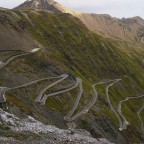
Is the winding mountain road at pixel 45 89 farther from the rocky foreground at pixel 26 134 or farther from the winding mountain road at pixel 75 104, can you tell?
the rocky foreground at pixel 26 134

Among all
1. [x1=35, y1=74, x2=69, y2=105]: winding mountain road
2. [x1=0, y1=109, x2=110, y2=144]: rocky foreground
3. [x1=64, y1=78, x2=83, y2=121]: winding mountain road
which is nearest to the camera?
[x1=0, y1=109, x2=110, y2=144]: rocky foreground

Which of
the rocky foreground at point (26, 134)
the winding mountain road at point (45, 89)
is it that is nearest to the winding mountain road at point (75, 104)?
the winding mountain road at point (45, 89)

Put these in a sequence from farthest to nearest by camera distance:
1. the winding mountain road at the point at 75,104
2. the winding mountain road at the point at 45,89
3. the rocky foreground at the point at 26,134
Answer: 1. the winding mountain road at the point at 45,89
2. the winding mountain road at the point at 75,104
3. the rocky foreground at the point at 26,134

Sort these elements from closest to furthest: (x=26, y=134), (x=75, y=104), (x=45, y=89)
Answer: (x=26, y=134) → (x=45, y=89) → (x=75, y=104)

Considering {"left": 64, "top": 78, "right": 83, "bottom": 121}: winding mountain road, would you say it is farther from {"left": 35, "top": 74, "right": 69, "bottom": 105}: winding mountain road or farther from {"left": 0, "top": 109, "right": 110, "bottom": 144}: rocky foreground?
{"left": 0, "top": 109, "right": 110, "bottom": 144}: rocky foreground

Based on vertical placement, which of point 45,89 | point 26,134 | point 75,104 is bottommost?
point 75,104

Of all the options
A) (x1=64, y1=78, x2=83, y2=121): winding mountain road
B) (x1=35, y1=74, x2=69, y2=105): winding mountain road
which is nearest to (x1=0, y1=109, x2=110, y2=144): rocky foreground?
(x1=64, y1=78, x2=83, y2=121): winding mountain road

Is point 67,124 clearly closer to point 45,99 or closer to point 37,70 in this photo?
point 45,99

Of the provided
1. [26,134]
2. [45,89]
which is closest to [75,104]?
[45,89]

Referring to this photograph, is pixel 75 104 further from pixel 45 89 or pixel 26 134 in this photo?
pixel 26 134

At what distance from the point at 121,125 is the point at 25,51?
72195mm

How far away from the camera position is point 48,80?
6535 inches

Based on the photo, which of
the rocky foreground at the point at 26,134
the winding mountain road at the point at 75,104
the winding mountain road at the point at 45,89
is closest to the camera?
the rocky foreground at the point at 26,134

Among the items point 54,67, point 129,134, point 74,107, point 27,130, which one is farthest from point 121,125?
point 27,130
